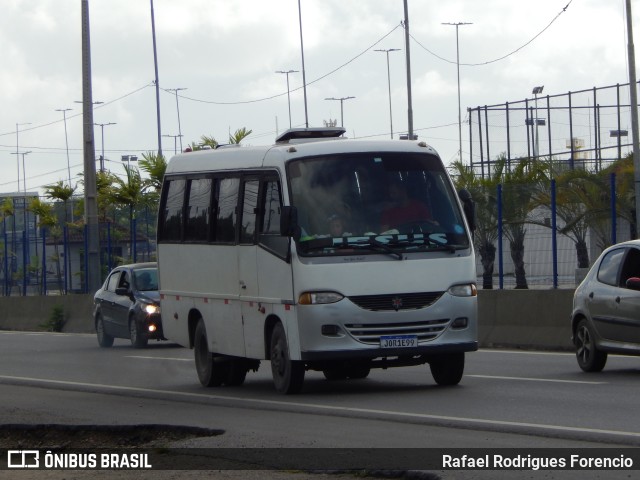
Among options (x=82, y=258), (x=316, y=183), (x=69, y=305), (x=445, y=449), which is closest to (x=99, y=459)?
(x=445, y=449)

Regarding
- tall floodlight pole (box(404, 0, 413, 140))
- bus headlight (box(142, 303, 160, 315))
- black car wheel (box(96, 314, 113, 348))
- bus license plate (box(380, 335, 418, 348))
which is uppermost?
tall floodlight pole (box(404, 0, 413, 140))

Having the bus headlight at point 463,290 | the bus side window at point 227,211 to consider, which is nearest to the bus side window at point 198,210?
the bus side window at point 227,211

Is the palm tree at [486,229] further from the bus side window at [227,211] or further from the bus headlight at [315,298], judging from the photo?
the bus headlight at [315,298]

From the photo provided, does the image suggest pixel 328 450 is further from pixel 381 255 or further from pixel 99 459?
pixel 381 255

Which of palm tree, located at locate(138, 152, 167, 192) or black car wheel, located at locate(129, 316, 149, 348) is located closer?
black car wheel, located at locate(129, 316, 149, 348)

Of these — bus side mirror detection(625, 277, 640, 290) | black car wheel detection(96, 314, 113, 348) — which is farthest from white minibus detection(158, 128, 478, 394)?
black car wheel detection(96, 314, 113, 348)

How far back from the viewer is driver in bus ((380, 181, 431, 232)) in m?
15.5

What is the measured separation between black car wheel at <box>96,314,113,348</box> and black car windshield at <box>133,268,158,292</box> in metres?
1.52

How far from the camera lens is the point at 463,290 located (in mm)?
15484

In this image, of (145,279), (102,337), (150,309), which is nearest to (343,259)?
(150,309)

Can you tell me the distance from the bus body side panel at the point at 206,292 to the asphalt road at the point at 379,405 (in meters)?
0.69

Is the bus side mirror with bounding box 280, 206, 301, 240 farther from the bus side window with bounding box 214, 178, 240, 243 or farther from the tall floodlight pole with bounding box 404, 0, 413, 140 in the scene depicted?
the tall floodlight pole with bounding box 404, 0, 413, 140

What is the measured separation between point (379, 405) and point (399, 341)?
1.17m

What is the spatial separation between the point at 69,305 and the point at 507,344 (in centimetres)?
1692
